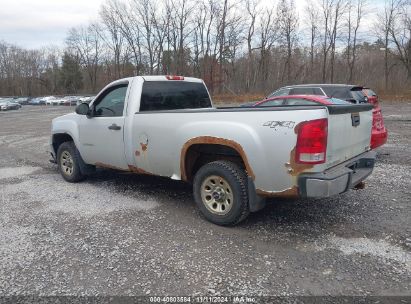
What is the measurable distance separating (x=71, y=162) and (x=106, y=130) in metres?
1.42

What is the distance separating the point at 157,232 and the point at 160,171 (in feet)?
3.24

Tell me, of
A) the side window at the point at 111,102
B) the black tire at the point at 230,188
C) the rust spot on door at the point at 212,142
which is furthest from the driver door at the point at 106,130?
the black tire at the point at 230,188

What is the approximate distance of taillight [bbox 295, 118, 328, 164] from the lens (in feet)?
10.9

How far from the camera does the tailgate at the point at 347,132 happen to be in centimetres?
356

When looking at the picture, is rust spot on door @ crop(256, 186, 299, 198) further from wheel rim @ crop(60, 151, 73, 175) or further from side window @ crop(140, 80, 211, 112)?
wheel rim @ crop(60, 151, 73, 175)

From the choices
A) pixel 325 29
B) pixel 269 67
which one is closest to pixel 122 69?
pixel 269 67

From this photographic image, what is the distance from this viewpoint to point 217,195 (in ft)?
13.9

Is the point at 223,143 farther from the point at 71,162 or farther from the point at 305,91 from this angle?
the point at 305,91

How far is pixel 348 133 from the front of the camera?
3916mm

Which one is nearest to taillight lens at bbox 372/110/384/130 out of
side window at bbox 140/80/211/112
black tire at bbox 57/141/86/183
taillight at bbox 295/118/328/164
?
side window at bbox 140/80/211/112

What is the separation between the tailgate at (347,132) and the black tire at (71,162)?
4.48 m

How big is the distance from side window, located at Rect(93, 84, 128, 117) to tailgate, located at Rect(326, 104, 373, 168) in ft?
10.3

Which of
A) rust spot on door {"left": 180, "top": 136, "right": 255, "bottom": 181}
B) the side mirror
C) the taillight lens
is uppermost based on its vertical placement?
the side mirror

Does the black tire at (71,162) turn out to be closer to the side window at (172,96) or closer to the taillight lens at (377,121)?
the side window at (172,96)
